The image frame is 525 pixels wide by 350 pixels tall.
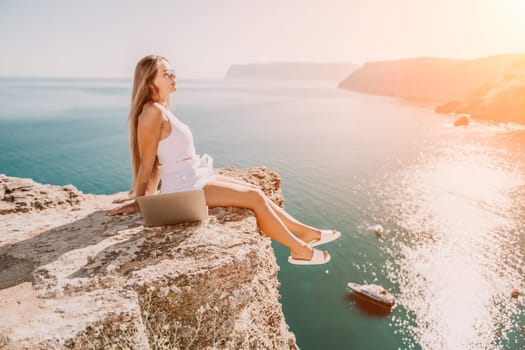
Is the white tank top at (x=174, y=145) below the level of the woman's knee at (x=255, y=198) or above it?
above

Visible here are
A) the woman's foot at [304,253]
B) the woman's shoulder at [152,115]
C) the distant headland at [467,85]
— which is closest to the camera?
the woman's shoulder at [152,115]

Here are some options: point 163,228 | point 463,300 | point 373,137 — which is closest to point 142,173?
point 163,228

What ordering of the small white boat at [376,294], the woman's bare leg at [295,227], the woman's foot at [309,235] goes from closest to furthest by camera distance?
the woman's bare leg at [295,227]
the woman's foot at [309,235]
the small white boat at [376,294]

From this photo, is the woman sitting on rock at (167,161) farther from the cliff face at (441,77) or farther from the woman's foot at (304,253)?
the cliff face at (441,77)

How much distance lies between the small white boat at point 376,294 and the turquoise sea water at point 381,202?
789mm

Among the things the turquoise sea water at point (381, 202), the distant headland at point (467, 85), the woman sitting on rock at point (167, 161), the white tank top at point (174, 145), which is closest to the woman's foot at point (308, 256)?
the woman sitting on rock at point (167, 161)

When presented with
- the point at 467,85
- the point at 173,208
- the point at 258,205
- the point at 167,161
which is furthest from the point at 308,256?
the point at 467,85

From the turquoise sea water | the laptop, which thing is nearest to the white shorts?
the laptop

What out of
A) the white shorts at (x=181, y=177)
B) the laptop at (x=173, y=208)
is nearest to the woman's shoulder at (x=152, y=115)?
the white shorts at (x=181, y=177)

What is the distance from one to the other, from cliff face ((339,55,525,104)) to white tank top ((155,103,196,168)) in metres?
166

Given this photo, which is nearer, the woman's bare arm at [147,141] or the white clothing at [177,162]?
the woman's bare arm at [147,141]

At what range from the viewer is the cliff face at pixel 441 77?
15450 cm

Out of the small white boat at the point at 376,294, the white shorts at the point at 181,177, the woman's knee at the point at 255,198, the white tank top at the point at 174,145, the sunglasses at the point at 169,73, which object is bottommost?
the small white boat at the point at 376,294

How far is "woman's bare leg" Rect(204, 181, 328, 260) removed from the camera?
573 centimetres
